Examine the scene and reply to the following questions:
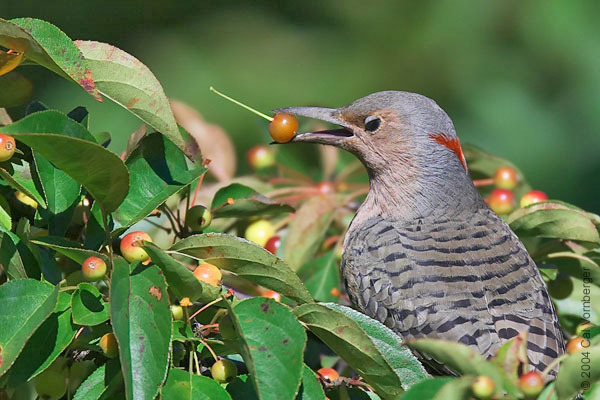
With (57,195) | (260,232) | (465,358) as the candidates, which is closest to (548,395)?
(465,358)

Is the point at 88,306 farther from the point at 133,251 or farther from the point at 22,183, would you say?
the point at 22,183

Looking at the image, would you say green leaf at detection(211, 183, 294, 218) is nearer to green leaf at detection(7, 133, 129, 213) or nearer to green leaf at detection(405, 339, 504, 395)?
green leaf at detection(7, 133, 129, 213)

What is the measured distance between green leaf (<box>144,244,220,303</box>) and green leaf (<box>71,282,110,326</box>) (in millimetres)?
154

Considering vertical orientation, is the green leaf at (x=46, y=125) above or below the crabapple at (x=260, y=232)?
above

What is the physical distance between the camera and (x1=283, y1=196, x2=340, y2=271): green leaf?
3098mm

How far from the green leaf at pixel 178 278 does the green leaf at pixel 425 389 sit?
21.4 inches

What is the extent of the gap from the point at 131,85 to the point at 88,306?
0.57 meters

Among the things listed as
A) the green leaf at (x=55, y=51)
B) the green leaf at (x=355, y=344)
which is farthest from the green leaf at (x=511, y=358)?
the green leaf at (x=55, y=51)

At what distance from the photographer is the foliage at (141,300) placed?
70.6 inches

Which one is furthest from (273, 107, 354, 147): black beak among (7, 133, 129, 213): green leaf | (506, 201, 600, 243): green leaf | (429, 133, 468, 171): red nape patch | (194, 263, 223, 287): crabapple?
(7, 133, 129, 213): green leaf

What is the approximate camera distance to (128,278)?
1915 mm

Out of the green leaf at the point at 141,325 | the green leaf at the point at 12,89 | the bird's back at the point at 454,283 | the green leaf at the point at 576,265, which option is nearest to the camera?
the green leaf at the point at 141,325

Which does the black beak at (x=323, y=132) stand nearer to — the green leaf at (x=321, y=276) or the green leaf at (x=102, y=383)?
the green leaf at (x=321, y=276)

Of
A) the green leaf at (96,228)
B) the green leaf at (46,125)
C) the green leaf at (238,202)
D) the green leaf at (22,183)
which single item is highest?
the green leaf at (46,125)
